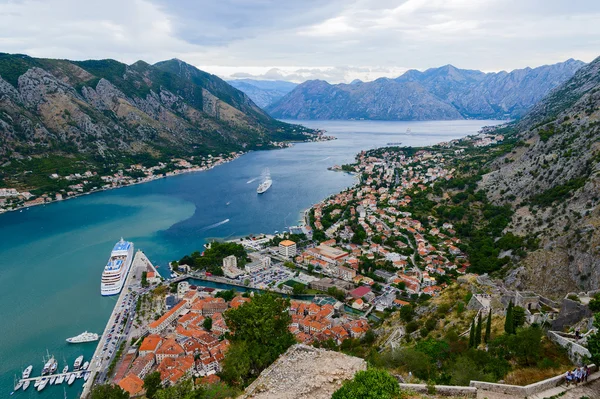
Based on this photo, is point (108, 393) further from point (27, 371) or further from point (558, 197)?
point (558, 197)

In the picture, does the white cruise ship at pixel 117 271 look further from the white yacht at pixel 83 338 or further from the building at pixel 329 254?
the building at pixel 329 254

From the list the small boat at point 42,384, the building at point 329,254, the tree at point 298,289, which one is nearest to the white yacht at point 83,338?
the small boat at point 42,384

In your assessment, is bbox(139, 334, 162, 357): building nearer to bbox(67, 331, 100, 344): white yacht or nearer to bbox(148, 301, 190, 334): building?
bbox(148, 301, 190, 334): building

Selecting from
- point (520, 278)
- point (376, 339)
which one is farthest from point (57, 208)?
point (520, 278)

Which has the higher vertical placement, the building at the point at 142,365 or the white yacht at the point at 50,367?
the building at the point at 142,365

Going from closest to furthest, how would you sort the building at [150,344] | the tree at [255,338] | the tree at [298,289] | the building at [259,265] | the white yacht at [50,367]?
the tree at [255,338] < the white yacht at [50,367] < the building at [150,344] < the tree at [298,289] < the building at [259,265]

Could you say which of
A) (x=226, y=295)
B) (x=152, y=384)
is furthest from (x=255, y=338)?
(x=226, y=295)
